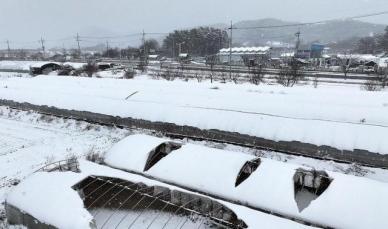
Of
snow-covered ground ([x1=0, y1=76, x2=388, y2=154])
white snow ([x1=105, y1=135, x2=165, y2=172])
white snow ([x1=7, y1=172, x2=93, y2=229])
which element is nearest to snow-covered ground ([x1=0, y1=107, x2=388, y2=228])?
snow-covered ground ([x1=0, y1=76, x2=388, y2=154])

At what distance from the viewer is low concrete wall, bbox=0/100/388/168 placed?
10258mm

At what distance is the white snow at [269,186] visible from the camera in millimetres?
6281

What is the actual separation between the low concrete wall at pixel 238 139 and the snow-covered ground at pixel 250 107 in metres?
0.19

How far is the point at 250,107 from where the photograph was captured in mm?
13641

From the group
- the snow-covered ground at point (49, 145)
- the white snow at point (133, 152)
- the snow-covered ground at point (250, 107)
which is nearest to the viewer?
the white snow at point (133, 152)

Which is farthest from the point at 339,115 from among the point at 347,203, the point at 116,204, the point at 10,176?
the point at 10,176

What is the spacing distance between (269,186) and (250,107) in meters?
6.67

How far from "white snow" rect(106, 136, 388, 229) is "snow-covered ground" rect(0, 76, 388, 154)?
377 cm

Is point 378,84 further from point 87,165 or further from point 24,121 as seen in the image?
point 24,121

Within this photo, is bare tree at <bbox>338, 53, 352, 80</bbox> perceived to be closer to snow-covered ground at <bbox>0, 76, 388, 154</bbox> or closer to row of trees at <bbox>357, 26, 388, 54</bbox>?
snow-covered ground at <bbox>0, 76, 388, 154</bbox>

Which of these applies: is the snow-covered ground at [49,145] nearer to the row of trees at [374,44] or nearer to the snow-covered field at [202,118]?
the snow-covered field at [202,118]

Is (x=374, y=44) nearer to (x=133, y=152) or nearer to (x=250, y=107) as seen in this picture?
(x=250, y=107)

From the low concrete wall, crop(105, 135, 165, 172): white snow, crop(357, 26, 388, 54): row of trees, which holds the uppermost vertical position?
→ crop(357, 26, 388, 54): row of trees

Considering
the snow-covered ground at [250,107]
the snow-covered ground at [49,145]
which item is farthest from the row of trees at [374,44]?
the snow-covered ground at [49,145]
